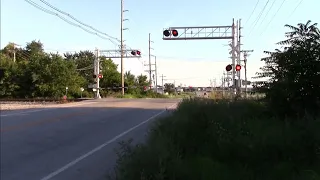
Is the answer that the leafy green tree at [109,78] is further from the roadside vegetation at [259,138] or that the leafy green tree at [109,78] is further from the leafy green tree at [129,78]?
the roadside vegetation at [259,138]

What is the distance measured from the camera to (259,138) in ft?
24.0

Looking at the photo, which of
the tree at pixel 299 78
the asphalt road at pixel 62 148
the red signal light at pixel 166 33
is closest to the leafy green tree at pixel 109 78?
the red signal light at pixel 166 33

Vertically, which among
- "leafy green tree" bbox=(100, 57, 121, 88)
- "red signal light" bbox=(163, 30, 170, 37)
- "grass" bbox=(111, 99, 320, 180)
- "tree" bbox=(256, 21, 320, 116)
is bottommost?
"grass" bbox=(111, 99, 320, 180)

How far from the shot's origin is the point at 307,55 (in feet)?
34.1

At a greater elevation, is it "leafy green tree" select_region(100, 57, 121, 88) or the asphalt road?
"leafy green tree" select_region(100, 57, 121, 88)

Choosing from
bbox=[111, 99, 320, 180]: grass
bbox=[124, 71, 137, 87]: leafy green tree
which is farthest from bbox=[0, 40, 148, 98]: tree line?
bbox=[111, 99, 320, 180]: grass

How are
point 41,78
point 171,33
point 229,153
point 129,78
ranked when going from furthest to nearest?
1. point 129,78
2. point 41,78
3. point 171,33
4. point 229,153

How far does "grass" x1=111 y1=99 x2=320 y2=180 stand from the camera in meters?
5.65

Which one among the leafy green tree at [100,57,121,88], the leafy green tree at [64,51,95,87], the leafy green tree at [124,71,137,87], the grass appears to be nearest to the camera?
the grass

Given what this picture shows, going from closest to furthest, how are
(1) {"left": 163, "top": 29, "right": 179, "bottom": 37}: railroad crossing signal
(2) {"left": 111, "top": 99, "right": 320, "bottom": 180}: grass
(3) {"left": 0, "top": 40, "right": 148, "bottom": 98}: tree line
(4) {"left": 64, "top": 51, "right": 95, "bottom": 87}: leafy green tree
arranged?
1. (2) {"left": 111, "top": 99, "right": 320, "bottom": 180}: grass
2. (1) {"left": 163, "top": 29, "right": 179, "bottom": 37}: railroad crossing signal
3. (3) {"left": 0, "top": 40, "right": 148, "bottom": 98}: tree line
4. (4) {"left": 64, "top": 51, "right": 95, "bottom": 87}: leafy green tree

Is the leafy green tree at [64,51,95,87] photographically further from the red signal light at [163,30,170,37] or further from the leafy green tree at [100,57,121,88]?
the red signal light at [163,30,170,37]

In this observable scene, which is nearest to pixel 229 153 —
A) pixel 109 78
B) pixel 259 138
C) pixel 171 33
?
pixel 259 138

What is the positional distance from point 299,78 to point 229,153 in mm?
4208

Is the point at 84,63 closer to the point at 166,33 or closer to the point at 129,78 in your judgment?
the point at 129,78
